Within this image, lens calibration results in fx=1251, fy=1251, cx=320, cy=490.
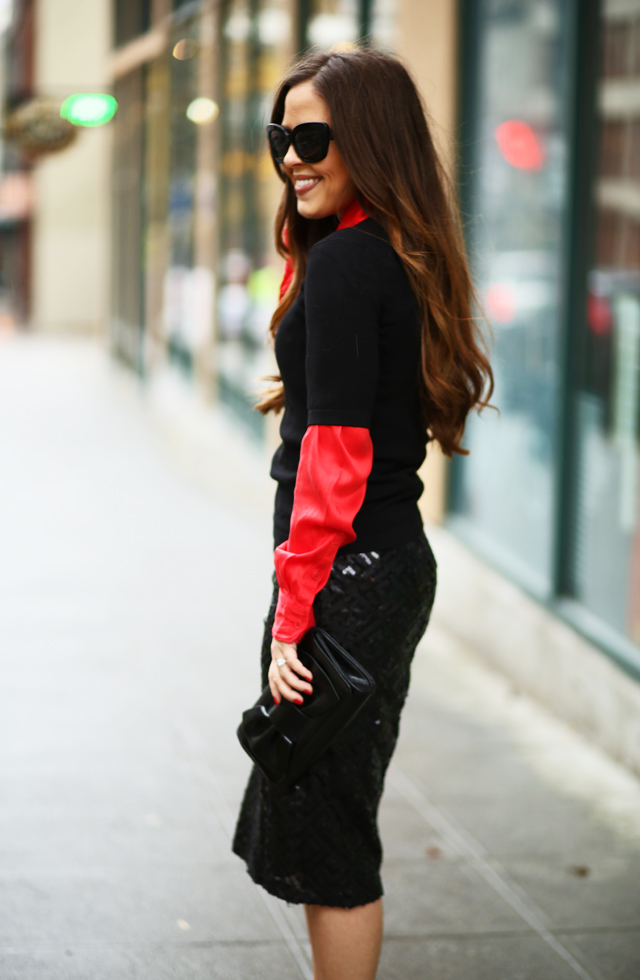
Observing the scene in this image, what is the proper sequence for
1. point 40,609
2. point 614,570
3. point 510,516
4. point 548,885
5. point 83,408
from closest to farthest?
point 548,885
point 614,570
point 510,516
point 40,609
point 83,408

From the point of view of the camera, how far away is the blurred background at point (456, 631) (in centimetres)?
329

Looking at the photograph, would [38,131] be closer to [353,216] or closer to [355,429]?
[353,216]

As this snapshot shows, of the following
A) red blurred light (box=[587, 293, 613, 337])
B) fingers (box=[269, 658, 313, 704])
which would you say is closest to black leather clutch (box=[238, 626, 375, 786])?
fingers (box=[269, 658, 313, 704])

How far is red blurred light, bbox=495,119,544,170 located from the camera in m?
5.42

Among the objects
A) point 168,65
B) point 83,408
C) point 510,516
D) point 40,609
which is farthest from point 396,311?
point 168,65

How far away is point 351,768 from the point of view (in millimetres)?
2430

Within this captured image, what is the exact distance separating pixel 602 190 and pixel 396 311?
2.75m

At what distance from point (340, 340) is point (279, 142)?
1.50 ft

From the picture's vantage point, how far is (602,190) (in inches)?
188

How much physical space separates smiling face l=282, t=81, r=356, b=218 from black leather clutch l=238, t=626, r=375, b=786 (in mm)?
816

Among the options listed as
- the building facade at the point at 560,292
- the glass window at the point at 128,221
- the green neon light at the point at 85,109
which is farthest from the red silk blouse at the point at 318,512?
the glass window at the point at 128,221

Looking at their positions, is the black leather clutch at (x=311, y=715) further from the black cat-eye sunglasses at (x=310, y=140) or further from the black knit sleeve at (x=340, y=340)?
the black cat-eye sunglasses at (x=310, y=140)

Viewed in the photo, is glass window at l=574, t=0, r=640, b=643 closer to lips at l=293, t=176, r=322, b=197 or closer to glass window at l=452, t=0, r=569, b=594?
glass window at l=452, t=0, r=569, b=594

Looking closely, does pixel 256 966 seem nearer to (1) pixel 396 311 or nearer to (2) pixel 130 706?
(1) pixel 396 311
